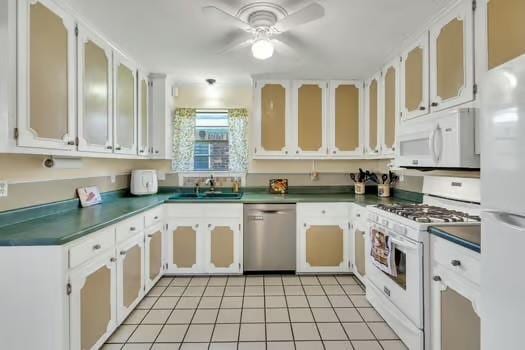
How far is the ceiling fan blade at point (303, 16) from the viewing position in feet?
6.17

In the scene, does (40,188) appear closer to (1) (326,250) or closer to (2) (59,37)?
(2) (59,37)

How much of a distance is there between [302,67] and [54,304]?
294 cm

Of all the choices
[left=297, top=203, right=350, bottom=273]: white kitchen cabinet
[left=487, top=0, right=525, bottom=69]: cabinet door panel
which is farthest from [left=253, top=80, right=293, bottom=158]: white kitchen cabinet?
[left=487, top=0, right=525, bottom=69]: cabinet door panel

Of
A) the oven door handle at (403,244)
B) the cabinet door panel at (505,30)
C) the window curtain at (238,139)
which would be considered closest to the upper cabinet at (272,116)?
the window curtain at (238,139)

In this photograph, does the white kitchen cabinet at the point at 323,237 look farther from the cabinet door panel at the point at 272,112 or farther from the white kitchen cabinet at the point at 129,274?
the white kitchen cabinet at the point at 129,274

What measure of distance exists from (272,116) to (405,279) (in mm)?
2353

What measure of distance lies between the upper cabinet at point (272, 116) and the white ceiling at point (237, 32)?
0.67 ft

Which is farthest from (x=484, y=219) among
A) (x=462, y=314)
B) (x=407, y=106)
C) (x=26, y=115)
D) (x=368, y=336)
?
(x=26, y=115)

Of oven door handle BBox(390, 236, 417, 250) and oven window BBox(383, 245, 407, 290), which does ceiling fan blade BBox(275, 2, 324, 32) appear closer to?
oven door handle BBox(390, 236, 417, 250)

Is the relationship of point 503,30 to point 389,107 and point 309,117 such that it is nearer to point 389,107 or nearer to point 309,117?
point 389,107

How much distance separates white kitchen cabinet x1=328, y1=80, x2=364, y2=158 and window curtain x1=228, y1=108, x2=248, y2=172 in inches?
43.7

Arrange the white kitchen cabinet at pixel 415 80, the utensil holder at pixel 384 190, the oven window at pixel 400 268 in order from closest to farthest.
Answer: the oven window at pixel 400 268 → the white kitchen cabinet at pixel 415 80 → the utensil holder at pixel 384 190

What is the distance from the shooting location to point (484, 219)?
123 centimetres

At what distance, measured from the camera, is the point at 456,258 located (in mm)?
1646
